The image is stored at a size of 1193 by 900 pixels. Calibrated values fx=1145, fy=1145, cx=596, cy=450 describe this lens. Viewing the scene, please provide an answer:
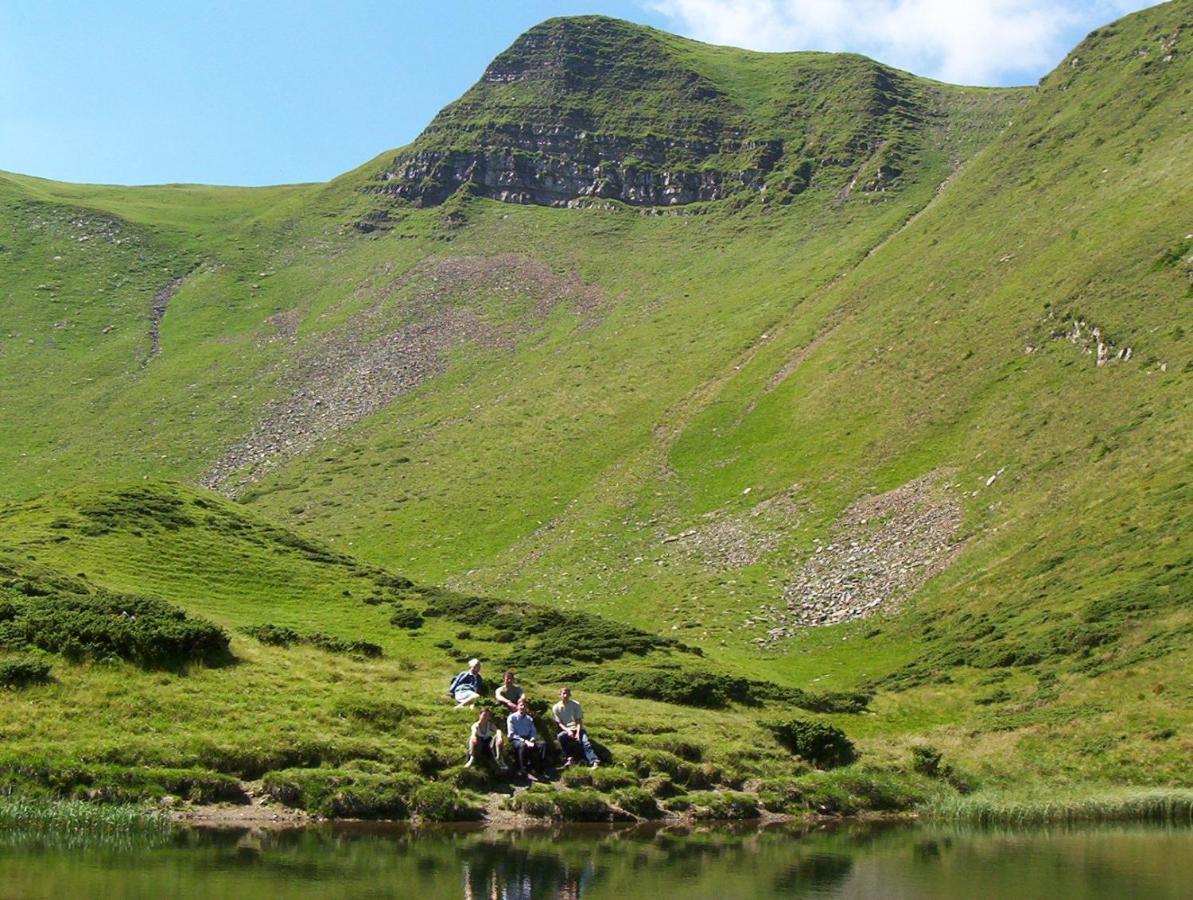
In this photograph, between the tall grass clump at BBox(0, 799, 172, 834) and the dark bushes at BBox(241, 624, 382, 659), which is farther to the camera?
the dark bushes at BBox(241, 624, 382, 659)

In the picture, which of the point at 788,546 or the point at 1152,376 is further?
the point at 788,546

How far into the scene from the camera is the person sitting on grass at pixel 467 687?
3400cm

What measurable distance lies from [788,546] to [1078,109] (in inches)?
3834

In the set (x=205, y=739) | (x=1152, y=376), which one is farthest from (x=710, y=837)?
(x=1152, y=376)

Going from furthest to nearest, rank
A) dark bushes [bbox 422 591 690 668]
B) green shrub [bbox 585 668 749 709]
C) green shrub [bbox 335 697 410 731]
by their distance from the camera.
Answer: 1. dark bushes [bbox 422 591 690 668]
2. green shrub [bbox 585 668 749 709]
3. green shrub [bbox 335 697 410 731]

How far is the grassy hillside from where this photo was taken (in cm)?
3925

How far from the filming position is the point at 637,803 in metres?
29.5

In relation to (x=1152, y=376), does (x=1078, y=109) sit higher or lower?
higher

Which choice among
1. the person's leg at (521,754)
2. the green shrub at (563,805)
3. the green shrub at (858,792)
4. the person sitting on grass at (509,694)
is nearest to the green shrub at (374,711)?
the person sitting on grass at (509,694)

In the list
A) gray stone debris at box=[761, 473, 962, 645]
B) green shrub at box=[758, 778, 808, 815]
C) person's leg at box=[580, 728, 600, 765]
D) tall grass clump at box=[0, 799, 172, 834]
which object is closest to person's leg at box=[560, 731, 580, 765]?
person's leg at box=[580, 728, 600, 765]

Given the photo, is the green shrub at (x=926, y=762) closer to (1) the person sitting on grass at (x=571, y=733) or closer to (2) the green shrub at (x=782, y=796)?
(2) the green shrub at (x=782, y=796)

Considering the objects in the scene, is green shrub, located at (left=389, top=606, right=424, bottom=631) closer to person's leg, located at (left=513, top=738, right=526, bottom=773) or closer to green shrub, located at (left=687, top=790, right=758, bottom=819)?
person's leg, located at (left=513, top=738, right=526, bottom=773)

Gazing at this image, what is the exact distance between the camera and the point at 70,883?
1884 cm

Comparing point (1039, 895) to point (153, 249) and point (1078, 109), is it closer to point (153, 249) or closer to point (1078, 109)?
point (1078, 109)
